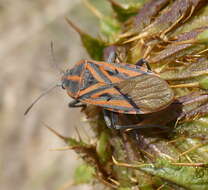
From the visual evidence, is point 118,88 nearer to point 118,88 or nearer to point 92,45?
point 118,88

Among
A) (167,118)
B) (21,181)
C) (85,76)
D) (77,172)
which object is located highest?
(85,76)

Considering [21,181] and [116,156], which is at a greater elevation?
[116,156]

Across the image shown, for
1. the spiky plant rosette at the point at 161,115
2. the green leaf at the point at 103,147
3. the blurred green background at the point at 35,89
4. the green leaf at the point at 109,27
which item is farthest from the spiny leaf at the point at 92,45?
the blurred green background at the point at 35,89

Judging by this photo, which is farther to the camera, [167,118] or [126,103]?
[126,103]

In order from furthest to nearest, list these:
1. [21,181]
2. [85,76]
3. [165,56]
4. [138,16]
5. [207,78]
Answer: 1. [21,181]
2. [85,76]
3. [138,16]
4. [165,56]
5. [207,78]

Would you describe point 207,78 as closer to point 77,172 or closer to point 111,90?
point 111,90

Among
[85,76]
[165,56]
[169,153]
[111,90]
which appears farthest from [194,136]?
[85,76]
